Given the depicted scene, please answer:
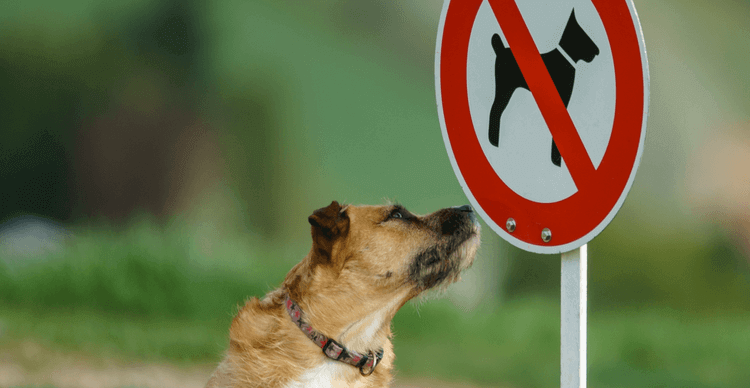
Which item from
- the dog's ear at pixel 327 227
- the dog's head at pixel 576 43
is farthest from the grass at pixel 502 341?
the dog's head at pixel 576 43

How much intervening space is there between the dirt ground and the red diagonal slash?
11.1ft

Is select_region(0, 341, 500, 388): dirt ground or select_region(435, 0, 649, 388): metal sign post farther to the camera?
select_region(0, 341, 500, 388): dirt ground

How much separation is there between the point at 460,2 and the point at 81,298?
4.59 metres

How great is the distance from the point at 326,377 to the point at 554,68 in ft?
5.17

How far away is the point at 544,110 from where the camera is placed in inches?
63.4

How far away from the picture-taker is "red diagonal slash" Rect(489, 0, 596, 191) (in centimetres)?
151

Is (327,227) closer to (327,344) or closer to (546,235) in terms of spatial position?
(327,344)

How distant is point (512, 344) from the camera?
4.66 metres

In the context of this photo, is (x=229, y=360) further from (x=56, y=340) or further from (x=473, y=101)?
(x=56, y=340)

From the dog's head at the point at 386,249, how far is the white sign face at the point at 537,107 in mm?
885

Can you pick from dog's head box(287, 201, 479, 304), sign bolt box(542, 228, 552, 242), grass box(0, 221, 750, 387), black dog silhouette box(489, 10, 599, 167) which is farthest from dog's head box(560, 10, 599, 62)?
grass box(0, 221, 750, 387)

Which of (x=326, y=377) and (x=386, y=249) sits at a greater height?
(x=386, y=249)

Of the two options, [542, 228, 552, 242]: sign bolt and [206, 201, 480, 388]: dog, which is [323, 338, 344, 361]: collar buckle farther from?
[542, 228, 552, 242]: sign bolt

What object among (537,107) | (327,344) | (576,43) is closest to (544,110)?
(537,107)
